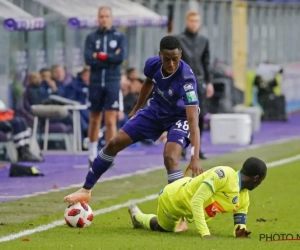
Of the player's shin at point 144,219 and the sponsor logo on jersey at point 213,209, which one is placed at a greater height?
the sponsor logo on jersey at point 213,209

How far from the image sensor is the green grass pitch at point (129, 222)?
33.4 ft

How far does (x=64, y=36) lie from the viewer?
2620 centimetres

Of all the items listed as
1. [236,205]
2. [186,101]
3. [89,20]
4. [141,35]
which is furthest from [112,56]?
[141,35]

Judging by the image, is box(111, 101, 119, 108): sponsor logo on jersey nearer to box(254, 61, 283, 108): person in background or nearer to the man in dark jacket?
the man in dark jacket

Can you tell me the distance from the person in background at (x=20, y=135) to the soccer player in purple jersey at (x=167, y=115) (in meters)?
6.34

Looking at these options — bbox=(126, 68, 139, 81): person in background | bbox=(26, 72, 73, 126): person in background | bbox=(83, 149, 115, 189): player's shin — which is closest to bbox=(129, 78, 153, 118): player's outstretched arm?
bbox=(83, 149, 115, 189): player's shin

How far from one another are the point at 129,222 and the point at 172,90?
138 centimetres

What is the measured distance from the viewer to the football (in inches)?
455

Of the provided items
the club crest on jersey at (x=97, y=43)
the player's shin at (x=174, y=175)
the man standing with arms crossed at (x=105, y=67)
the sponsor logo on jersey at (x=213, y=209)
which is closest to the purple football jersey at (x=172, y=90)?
the player's shin at (x=174, y=175)

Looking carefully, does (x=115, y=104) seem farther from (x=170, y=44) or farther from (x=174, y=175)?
(x=170, y=44)

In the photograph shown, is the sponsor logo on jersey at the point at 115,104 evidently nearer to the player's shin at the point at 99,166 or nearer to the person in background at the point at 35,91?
the person in background at the point at 35,91

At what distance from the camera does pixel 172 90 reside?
38.9 feet

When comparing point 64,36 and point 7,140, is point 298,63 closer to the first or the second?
point 64,36

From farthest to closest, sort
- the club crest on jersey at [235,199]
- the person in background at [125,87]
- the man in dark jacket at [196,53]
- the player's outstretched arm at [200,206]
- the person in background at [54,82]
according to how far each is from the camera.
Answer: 1. the person in background at [125,87]
2. the person in background at [54,82]
3. the man in dark jacket at [196,53]
4. the club crest on jersey at [235,199]
5. the player's outstretched arm at [200,206]
